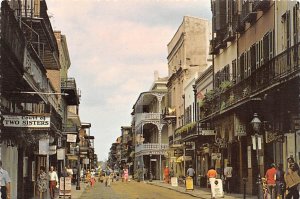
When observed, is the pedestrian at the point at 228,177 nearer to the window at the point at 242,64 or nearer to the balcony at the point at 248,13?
the window at the point at 242,64

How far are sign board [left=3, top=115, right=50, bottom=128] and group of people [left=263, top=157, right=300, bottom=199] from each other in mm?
7439

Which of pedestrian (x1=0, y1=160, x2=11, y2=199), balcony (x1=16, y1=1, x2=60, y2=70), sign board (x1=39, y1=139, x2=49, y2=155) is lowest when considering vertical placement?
pedestrian (x1=0, y1=160, x2=11, y2=199)

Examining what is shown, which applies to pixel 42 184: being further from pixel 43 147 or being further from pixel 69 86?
pixel 69 86

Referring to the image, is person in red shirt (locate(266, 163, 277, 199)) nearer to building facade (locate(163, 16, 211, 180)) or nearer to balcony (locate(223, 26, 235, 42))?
balcony (locate(223, 26, 235, 42))

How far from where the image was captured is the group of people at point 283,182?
69.3ft

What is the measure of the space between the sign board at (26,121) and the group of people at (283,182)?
7439 millimetres

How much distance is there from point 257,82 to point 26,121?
36.0 feet

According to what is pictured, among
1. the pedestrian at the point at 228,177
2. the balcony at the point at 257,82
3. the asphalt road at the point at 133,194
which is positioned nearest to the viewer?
the balcony at the point at 257,82

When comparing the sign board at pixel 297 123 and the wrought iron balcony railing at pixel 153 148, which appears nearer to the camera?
the sign board at pixel 297 123

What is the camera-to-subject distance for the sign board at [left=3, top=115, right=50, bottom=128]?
61.0ft

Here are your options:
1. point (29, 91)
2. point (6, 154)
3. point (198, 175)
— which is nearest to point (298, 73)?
point (29, 91)

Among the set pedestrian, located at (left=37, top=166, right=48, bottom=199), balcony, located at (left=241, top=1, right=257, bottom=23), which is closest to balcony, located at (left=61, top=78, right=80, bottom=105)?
balcony, located at (left=241, top=1, right=257, bottom=23)

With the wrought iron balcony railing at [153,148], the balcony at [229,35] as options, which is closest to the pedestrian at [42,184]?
the balcony at [229,35]

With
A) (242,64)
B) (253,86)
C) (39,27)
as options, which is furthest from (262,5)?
(39,27)
